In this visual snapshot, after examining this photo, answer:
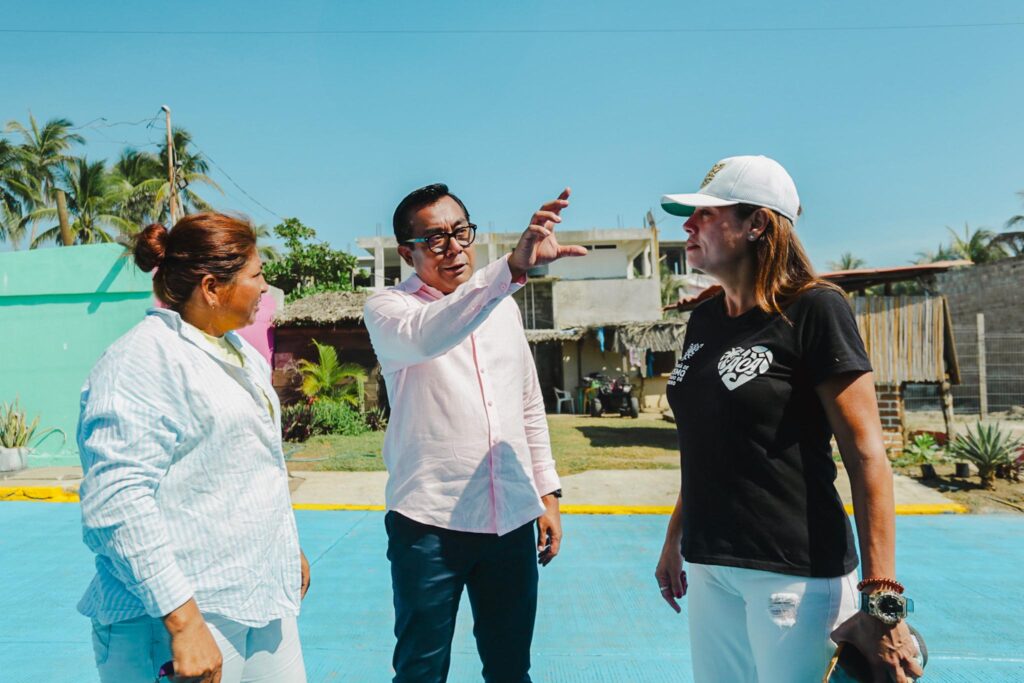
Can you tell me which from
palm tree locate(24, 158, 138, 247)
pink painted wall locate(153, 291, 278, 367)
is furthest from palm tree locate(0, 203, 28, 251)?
pink painted wall locate(153, 291, 278, 367)

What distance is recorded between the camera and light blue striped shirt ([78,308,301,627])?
1.45 meters

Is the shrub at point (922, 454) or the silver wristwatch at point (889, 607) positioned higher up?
the silver wristwatch at point (889, 607)

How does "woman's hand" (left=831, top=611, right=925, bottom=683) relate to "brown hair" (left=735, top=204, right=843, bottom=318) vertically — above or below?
below

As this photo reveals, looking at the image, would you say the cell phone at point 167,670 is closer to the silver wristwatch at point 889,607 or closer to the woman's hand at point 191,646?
the woman's hand at point 191,646

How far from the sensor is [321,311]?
15.5 metres

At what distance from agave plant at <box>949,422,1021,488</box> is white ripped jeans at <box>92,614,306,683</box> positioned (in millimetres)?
7365

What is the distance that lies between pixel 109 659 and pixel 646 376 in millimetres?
22122

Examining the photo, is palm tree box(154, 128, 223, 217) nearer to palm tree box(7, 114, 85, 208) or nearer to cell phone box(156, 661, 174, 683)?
palm tree box(7, 114, 85, 208)

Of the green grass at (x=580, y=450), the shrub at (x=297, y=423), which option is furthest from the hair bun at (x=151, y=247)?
the shrub at (x=297, y=423)

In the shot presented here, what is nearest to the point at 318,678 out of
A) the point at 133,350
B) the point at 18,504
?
the point at 133,350

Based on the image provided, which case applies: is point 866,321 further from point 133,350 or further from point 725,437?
point 133,350

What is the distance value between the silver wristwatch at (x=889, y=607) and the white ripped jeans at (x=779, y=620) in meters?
0.11

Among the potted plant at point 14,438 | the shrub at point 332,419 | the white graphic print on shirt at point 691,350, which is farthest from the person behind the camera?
the shrub at point 332,419

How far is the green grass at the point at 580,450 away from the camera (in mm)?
9172
